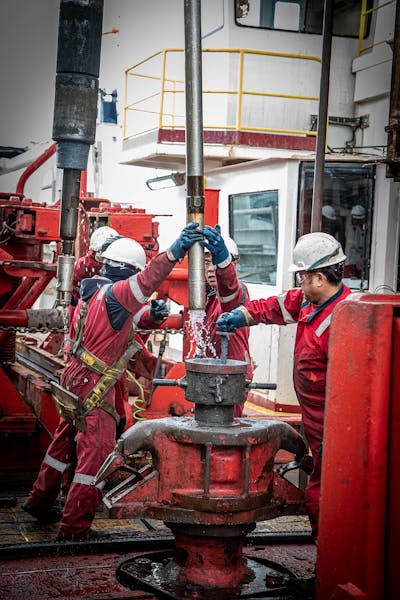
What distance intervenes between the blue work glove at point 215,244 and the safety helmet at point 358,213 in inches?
176

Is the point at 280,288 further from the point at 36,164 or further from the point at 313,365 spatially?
the point at 313,365

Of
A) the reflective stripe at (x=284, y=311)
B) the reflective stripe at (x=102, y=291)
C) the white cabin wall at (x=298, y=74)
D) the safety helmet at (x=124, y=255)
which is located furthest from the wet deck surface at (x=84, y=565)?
the white cabin wall at (x=298, y=74)

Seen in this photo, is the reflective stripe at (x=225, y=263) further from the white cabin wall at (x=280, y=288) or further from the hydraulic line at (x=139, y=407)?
the white cabin wall at (x=280, y=288)

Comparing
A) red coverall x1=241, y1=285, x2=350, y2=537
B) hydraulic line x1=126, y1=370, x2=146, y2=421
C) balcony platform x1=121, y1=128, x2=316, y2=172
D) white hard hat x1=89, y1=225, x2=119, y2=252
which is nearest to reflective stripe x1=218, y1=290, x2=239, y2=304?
red coverall x1=241, y1=285, x2=350, y2=537

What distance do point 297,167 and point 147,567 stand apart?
18.4ft

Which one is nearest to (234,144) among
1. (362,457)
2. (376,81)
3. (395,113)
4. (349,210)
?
(349,210)

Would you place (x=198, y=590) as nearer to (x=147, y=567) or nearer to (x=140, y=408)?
(x=147, y=567)

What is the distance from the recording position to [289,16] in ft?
36.5

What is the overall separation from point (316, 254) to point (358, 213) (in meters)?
4.86

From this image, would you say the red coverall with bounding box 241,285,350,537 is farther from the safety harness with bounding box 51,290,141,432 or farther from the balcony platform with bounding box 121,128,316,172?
the balcony platform with bounding box 121,128,316,172

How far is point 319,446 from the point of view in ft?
12.8

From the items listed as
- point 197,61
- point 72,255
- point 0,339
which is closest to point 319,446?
point 197,61

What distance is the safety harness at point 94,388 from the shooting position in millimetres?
5020

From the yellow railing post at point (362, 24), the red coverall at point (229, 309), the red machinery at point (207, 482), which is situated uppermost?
the yellow railing post at point (362, 24)
